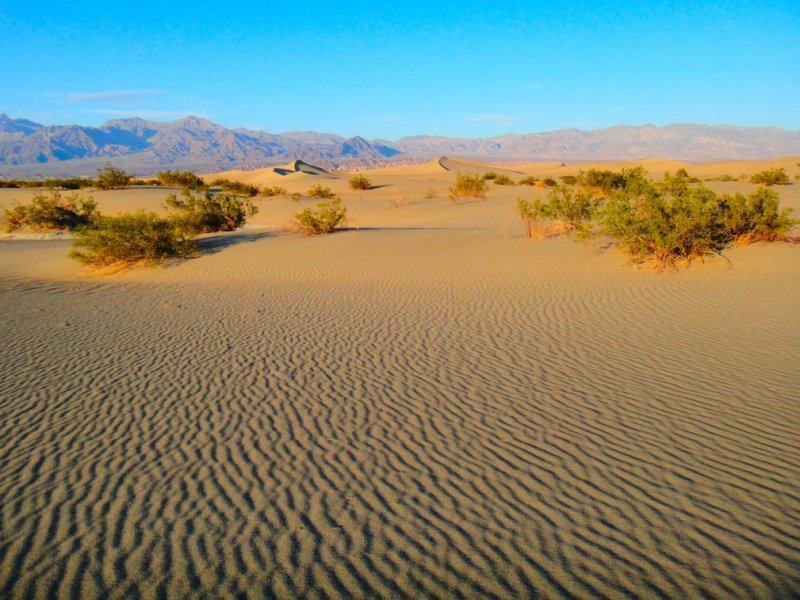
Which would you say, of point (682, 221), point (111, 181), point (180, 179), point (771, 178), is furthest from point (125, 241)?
point (771, 178)

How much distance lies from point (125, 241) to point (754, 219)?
15059 mm

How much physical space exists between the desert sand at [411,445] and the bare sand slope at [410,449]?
0.02 meters

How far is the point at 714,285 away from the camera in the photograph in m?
9.23

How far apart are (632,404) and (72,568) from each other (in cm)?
458

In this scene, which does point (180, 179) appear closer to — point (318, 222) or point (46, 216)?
point (46, 216)

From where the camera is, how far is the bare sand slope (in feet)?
9.48

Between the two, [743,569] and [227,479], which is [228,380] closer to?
[227,479]

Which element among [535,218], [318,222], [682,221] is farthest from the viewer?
[318,222]

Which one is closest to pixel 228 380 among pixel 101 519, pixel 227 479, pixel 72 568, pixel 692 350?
pixel 227 479

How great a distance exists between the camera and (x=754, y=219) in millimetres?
11250

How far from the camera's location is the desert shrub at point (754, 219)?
11047mm

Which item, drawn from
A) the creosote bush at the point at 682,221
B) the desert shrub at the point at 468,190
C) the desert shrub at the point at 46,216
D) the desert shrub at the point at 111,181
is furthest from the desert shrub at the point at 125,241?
the desert shrub at the point at 111,181

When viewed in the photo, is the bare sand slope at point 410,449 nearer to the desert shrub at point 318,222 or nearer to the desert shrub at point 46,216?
the desert shrub at point 318,222

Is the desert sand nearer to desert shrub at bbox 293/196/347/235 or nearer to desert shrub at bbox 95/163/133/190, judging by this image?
desert shrub at bbox 293/196/347/235
